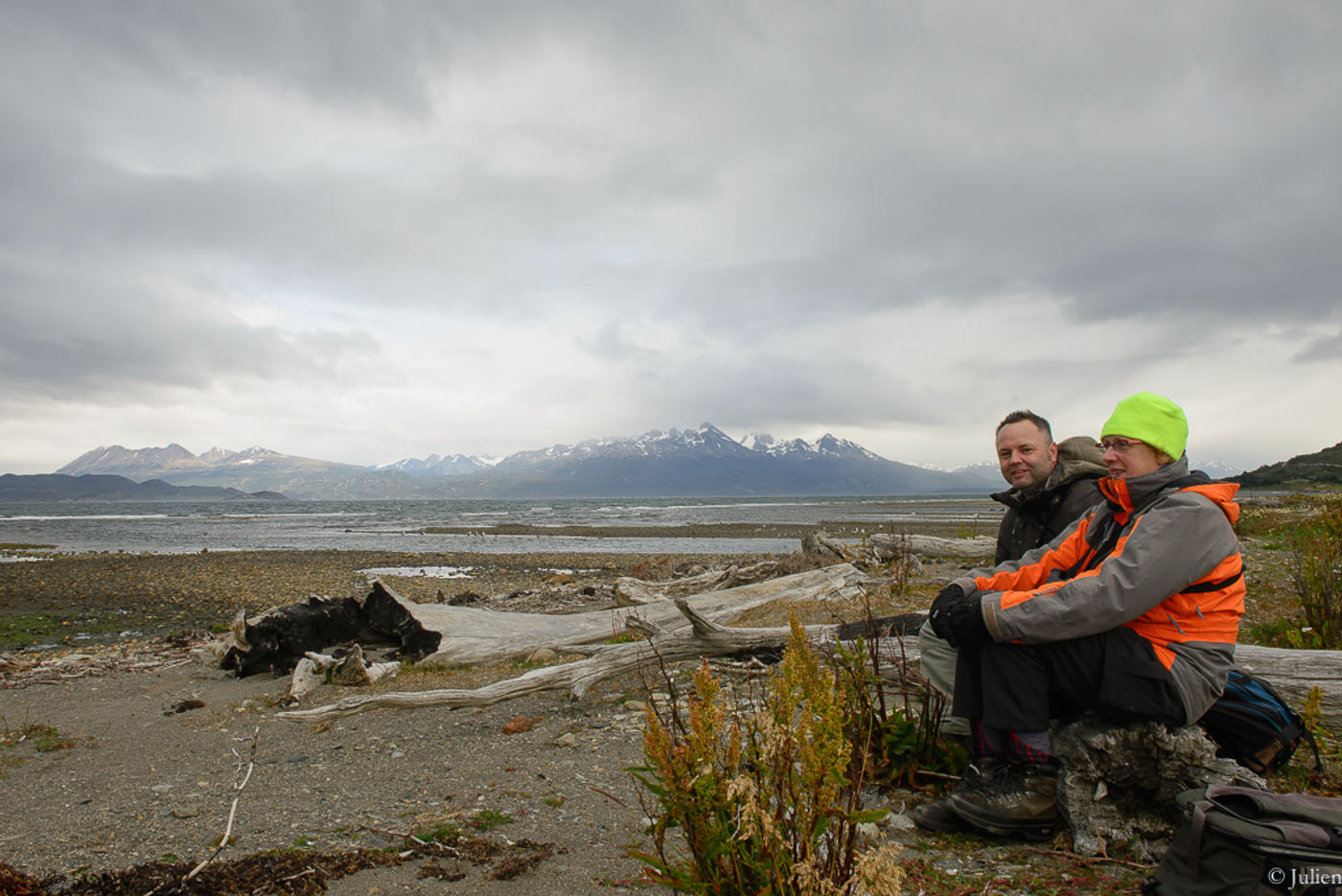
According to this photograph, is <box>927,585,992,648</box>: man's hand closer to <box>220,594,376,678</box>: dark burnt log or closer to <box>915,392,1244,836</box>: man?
<box>915,392,1244,836</box>: man

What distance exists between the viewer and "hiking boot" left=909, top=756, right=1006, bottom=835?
370cm

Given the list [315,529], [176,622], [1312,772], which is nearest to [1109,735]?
[1312,772]

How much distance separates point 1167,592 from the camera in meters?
3.17

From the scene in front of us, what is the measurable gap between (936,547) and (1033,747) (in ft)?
51.3

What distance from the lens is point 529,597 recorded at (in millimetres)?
15578

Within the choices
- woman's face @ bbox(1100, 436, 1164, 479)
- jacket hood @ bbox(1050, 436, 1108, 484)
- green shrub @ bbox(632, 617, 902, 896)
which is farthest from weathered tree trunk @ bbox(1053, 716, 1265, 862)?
jacket hood @ bbox(1050, 436, 1108, 484)

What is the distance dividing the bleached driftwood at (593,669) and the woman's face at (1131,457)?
369 centimetres

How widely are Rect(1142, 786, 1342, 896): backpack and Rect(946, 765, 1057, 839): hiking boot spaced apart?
899 mm

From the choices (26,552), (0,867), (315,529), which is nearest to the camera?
(0,867)

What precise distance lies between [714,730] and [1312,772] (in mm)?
4084

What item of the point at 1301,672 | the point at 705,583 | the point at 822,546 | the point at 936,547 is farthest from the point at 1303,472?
the point at 1301,672

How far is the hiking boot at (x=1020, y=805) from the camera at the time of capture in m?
3.55

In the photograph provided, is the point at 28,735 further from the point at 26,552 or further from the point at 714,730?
the point at 26,552
